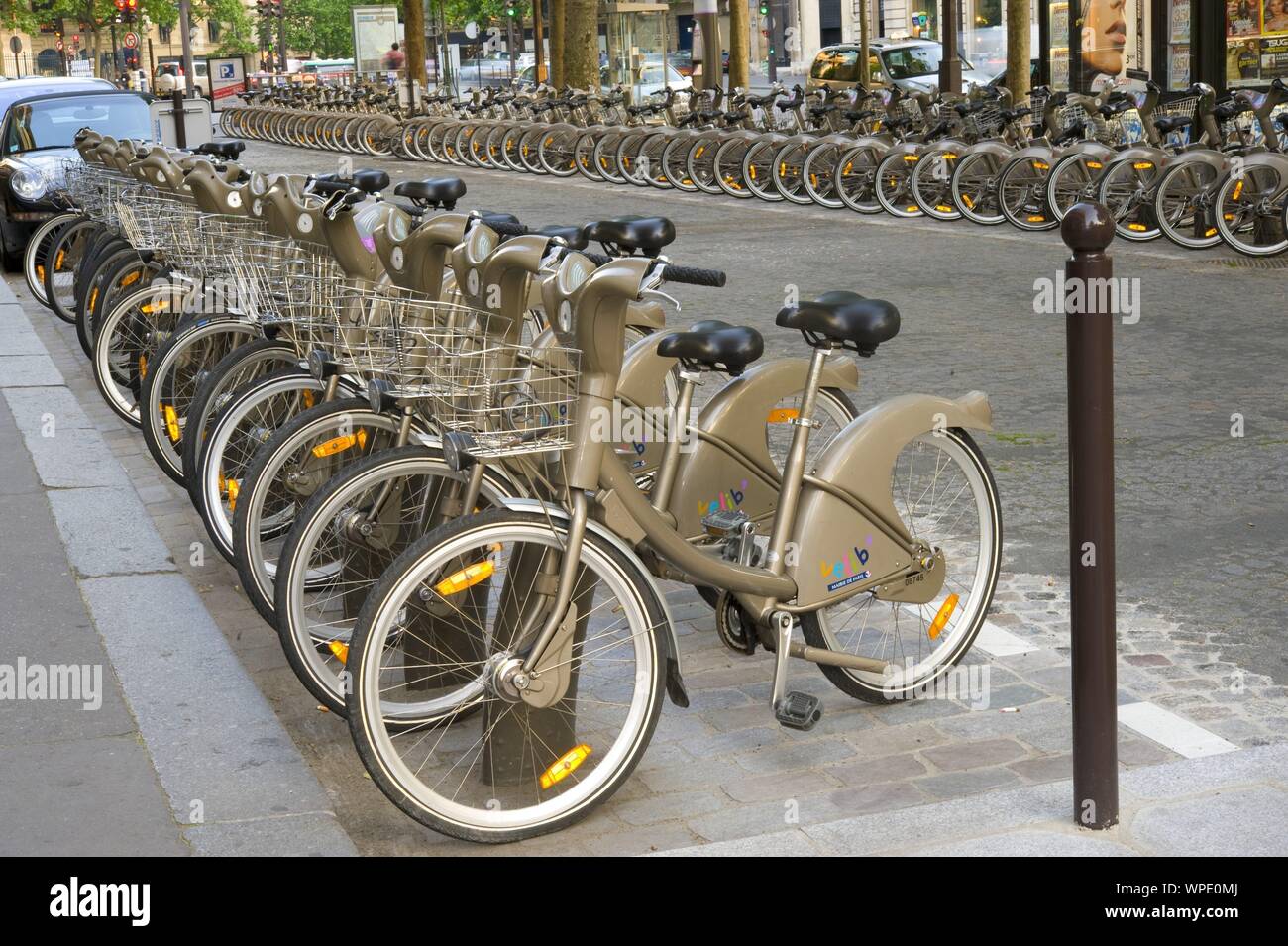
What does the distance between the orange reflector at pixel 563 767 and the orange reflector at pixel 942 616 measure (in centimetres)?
122

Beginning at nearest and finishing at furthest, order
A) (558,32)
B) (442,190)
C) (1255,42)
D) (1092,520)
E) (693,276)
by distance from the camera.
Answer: (1092,520) → (693,276) → (442,190) → (1255,42) → (558,32)

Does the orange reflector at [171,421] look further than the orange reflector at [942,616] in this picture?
Yes

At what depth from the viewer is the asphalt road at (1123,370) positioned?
215 inches

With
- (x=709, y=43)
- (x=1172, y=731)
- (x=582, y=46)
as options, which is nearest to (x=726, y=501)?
(x=1172, y=731)

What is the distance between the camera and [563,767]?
370 centimetres

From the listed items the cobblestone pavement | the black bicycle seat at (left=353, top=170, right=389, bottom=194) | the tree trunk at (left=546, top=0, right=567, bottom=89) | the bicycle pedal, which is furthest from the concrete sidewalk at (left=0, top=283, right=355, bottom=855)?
the tree trunk at (left=546, top=0, right=567, bottom=89)

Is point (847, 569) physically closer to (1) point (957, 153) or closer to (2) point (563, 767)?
(2) point (563, 767)

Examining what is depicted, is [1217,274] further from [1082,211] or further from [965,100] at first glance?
[1082,211]

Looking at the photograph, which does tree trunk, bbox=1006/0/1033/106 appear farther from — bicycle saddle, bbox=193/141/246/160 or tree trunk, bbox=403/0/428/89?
tree trunk, bbox=403/0/428/89

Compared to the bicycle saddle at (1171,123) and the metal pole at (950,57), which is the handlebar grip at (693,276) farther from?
the metal pole at (950,57)

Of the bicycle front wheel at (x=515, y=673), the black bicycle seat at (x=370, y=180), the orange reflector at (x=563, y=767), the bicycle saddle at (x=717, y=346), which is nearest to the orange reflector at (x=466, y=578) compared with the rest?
the bicycle front wheel at (x=515, y=673)

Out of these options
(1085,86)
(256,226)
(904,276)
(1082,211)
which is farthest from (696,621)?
(1085,86)

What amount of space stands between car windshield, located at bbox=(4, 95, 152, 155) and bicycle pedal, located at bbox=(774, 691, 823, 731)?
11893mm
